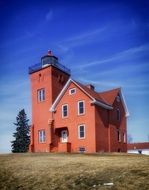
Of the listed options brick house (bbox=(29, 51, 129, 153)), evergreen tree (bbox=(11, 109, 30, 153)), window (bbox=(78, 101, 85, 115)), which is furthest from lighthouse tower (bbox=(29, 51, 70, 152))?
evergreen tree (bbox=(11, 109, 30, 153))

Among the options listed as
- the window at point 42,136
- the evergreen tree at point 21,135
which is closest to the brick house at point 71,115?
the window at point 42,136

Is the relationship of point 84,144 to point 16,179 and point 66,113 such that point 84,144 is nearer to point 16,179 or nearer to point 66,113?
point 66,113

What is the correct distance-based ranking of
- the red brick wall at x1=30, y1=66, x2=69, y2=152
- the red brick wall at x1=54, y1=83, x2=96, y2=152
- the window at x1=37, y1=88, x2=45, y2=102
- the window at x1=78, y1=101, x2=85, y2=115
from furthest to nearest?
1. the window at x1=37, y1=88, x2=45, y2=102
2. the red brick wall at x1=30, y1=66, x2=69, y2=152
3. the window at x1=78, y1=101, x2=85, y2=115
4. the red brick wall at x1=54, y1=83, x2=96, y2=152

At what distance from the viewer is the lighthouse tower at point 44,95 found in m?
36.0

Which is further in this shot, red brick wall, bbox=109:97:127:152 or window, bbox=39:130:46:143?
window, bbox=39:130:46:143

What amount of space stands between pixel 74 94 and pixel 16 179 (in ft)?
71.3

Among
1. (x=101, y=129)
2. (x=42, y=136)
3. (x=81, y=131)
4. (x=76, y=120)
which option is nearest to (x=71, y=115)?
(x=76, y=120)

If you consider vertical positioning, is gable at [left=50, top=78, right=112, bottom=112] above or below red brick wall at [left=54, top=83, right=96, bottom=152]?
above

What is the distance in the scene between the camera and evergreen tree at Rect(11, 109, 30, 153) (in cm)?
5425

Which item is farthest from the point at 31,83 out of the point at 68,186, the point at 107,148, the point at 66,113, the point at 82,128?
the point at 68,186

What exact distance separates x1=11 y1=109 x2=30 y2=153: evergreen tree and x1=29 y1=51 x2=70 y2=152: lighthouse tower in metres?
17.8

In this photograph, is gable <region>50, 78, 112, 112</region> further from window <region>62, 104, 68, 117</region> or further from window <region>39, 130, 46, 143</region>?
window <region>39, 130, 46, 143</region>

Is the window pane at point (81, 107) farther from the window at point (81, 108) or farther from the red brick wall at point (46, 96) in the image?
the red brick wall at point (46, 96)

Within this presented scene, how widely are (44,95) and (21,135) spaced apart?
2185 centimetres
